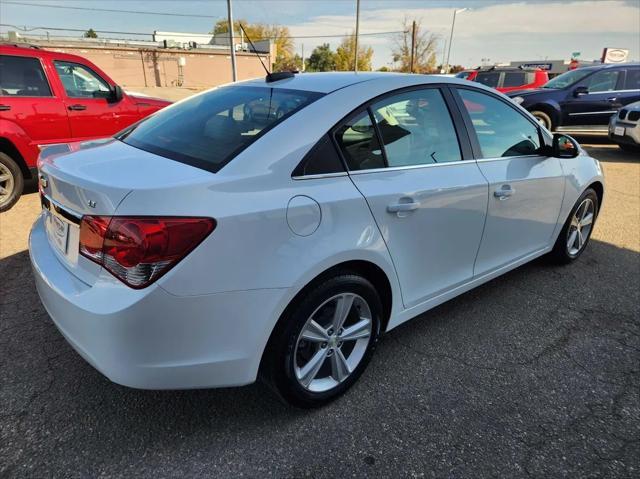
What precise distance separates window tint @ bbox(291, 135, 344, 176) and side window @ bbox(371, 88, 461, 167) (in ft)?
1.24

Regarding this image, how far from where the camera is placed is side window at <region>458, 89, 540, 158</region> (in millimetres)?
2975

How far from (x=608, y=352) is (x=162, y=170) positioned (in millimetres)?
2869

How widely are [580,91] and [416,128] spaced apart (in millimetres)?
10388

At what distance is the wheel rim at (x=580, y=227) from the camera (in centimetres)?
406

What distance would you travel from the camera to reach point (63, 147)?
2.62m

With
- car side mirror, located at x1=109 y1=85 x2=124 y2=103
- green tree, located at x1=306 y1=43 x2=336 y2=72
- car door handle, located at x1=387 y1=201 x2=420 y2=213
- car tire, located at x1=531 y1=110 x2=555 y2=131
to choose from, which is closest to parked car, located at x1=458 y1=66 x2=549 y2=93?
car tire, located at x1=531 y1=110 x2=555 y2=131

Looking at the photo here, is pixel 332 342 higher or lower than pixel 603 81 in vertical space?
lower

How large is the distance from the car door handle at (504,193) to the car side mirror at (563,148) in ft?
2.23

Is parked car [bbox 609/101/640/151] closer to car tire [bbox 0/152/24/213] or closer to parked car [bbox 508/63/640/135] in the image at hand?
parked car [bbox 508/63/640/135]

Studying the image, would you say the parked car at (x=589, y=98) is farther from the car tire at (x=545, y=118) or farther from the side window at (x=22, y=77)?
the side window at (x=22, y=77)

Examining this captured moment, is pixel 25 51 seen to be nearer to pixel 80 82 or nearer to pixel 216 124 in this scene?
pixel 80 82

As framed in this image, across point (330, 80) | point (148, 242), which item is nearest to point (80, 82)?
point (330, 80)

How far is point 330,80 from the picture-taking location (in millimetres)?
2568

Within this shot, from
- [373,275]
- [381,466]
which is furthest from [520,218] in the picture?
[381,466]
